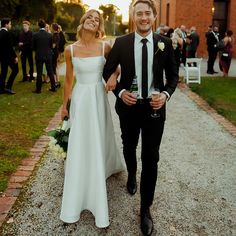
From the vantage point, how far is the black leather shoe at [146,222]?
150 inches

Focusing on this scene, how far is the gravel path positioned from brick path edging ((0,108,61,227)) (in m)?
0.09

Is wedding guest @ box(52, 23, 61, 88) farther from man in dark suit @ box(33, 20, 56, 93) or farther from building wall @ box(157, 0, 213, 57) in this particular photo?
Result: building wall @ box(157, 0, 213, 57)

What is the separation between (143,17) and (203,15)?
1013 inches

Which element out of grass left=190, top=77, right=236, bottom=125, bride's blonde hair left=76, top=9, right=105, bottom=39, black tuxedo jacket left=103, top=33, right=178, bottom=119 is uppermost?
bride's blonde hair left=76, top=9, right=105, bottom=39

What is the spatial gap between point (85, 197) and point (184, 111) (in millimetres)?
6300

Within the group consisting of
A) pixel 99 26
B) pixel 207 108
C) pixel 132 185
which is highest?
pixel 99 26

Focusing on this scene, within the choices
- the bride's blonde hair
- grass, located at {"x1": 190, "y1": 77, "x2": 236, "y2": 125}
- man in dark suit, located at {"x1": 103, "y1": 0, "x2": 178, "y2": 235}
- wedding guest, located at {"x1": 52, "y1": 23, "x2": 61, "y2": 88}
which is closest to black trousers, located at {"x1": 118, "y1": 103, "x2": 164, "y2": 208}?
man in dark suit, located at {"x1": 103, "y1": 0, "x2": 178, "y2": 235}

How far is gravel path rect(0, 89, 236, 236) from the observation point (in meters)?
3.93

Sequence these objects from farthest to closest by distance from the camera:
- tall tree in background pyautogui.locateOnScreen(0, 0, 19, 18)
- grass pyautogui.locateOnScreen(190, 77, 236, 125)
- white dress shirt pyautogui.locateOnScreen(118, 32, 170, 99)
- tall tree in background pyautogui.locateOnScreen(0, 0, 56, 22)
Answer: tall tree in background pyautogui.locateOnScreen(0, 0, 56, 22) < tall tree in background pyautogui.locateOnScreen(0, 0, 19, 18) < grass pyautogui.locateOnScreen(190, 77, 236, 125) < white dress shirt pyautogui.locateOnScreen(118, 32, 170, 99)

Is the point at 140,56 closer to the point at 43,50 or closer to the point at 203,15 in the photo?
the point at 43,50

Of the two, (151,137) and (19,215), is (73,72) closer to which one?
(151,137)

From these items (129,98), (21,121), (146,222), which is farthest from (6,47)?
(146,222)

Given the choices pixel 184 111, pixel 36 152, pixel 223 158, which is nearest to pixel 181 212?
pixel 223 158

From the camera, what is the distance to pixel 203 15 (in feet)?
91.6
